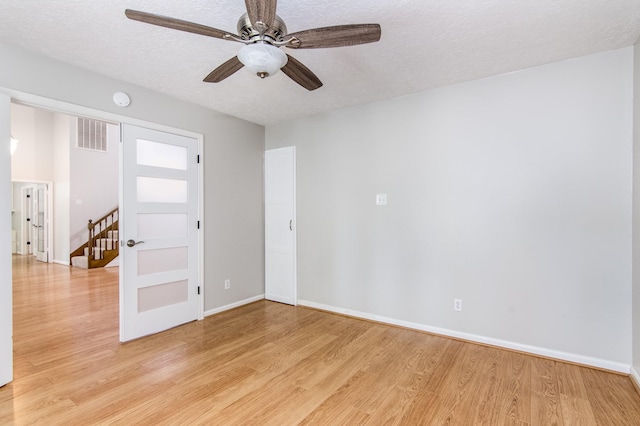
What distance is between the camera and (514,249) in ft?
9.19

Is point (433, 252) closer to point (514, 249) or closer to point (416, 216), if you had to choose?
point (416, 216)

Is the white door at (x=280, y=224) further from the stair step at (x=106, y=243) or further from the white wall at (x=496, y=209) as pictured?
the stair step at (x=106, y=243)

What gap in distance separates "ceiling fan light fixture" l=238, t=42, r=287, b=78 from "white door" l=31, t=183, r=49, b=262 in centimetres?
889

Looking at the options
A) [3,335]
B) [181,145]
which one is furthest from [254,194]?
[3,335]

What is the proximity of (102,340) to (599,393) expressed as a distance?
424 cm

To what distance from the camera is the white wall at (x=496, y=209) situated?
96.7 inches

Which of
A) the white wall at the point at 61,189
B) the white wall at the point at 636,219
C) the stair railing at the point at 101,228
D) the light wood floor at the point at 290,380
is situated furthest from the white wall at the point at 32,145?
the white wall at the point at 636,219

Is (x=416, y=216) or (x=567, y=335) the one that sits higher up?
(x=416, y=216)

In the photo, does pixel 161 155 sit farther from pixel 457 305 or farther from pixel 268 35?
pixel 457 305

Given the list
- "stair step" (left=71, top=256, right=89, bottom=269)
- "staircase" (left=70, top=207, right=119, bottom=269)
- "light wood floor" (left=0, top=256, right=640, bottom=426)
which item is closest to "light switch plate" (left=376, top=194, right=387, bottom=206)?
"light wood floor" (left=0, top=256, right=640, bottom=426)

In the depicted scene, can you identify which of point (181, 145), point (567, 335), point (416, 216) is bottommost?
point (567, 335)

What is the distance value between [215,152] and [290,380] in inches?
109

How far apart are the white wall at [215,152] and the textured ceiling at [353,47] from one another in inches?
5.3

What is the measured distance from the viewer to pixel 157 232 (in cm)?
332
